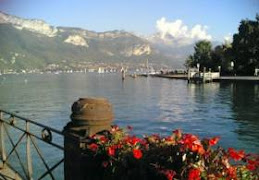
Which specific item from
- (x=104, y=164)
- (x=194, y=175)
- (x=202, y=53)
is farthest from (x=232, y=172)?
(x=202, y=53)

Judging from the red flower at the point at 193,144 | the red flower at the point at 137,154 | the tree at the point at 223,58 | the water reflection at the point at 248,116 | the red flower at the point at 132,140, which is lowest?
the water reflection at the point at 248,116

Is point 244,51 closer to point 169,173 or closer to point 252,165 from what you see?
point 252,165

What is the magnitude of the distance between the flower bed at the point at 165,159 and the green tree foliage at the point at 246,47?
104m

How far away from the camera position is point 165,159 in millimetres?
4312

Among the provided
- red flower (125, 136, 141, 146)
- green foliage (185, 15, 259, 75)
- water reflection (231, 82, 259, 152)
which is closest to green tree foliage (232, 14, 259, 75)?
green foliage (185, 15, 259, 75)

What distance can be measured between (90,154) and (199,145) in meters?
1.91

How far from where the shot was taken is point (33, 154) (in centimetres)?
2625

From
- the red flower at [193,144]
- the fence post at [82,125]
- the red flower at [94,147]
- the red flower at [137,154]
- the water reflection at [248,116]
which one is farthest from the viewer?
the water reflection at [248,116]

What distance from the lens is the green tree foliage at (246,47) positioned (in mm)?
104562

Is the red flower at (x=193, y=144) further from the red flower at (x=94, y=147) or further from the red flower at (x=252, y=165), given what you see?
the red flower at (x=94, y=147)

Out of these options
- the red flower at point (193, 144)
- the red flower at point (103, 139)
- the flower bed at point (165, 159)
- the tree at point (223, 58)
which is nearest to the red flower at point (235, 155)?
the flower bed at point (165, 159)

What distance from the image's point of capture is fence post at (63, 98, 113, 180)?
18.9 feet

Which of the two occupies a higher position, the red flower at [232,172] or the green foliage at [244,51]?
the green foliage at [244,51]

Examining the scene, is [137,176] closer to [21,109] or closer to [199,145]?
[199,145]
